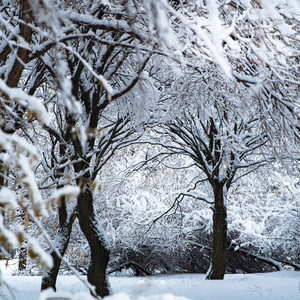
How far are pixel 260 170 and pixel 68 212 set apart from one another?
6.36 metres

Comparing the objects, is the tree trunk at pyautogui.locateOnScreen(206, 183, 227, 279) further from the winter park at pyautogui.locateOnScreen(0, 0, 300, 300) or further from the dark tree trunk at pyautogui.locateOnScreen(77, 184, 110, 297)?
the dark tree trunk at pyautogui.locateOnScreen(77, 184, 110, 297)

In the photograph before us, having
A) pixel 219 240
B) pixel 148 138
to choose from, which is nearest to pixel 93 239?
pixel 219 240

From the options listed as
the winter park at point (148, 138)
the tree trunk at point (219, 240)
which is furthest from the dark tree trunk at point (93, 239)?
the tree trunk at point (219, 240)

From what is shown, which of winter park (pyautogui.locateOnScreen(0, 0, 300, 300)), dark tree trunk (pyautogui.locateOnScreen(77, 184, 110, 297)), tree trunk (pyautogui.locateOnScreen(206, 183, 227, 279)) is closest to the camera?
winter park (pyautogui.locateOnScreen(0, 0, 300, 300))

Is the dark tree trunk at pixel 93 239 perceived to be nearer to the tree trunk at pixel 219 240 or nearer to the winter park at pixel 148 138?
the winter park at pixel 148 138

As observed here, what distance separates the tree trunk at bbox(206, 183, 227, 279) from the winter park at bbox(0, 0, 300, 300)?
3cm

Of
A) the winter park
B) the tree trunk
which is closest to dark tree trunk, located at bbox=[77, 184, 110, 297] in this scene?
the winter park

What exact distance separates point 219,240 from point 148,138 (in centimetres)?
345

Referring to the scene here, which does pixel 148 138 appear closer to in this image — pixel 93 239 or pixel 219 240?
pixel 219 240

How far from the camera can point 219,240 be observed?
10180 millimetres

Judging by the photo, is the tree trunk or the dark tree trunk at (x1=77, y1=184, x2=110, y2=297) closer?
the dark tree trunk at (x1=77, y1=184, x2=110, y2=297)

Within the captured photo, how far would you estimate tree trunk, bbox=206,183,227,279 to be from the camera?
33.0ft

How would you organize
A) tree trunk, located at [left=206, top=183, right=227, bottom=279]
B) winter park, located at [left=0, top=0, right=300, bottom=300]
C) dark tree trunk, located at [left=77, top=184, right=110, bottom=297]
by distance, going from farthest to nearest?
tree trunk, located at [left=206, top=183, right=227, bottom=279], dark tree trunk, located at [left=77, top=184, right=110, bottom=297], winter park, located at [left=0, top=0, right=300, bottom=300]

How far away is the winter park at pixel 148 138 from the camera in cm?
236
